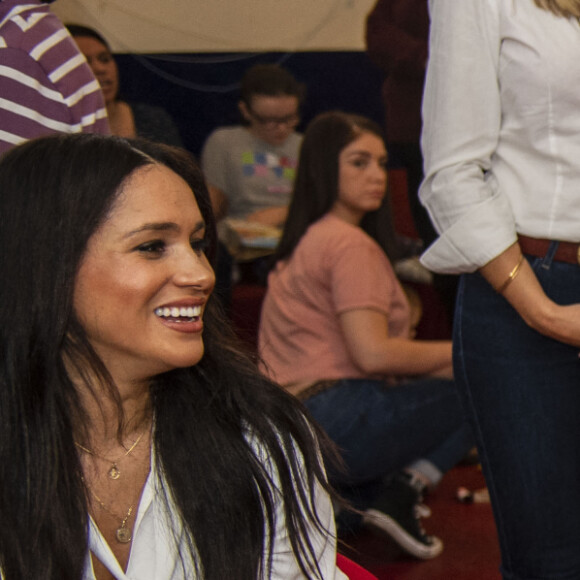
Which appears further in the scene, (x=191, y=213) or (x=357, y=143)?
(x=357, y=143)

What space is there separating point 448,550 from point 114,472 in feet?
5.09

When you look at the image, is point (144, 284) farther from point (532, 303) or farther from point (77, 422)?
point (532, 303)

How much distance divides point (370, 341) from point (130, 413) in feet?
4.06

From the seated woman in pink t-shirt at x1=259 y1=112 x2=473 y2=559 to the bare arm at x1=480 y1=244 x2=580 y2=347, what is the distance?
3.90 ft

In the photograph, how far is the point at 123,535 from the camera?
1.27 metres

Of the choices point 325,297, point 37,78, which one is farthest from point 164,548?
point 325,297

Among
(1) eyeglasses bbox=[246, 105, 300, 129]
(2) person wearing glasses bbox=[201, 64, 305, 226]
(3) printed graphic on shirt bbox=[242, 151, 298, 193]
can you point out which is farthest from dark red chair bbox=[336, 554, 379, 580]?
(1) eyeglasses bbox=[246, 105, 300, 129]

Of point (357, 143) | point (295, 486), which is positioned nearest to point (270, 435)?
point (295, 486)

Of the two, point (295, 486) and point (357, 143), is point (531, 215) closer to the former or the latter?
point (295, 486)

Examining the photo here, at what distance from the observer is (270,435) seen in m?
1.33

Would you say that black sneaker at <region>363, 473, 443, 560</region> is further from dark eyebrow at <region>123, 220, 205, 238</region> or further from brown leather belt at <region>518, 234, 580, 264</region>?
dark eyebrow at <region>123, 220, 205, 238</region>

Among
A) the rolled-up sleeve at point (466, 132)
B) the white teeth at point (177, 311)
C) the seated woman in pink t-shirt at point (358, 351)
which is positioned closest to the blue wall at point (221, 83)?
the seated woman in pink t-shirt at point (358, 351)

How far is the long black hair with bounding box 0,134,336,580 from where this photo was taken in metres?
1.19

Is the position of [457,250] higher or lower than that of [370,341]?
higher
